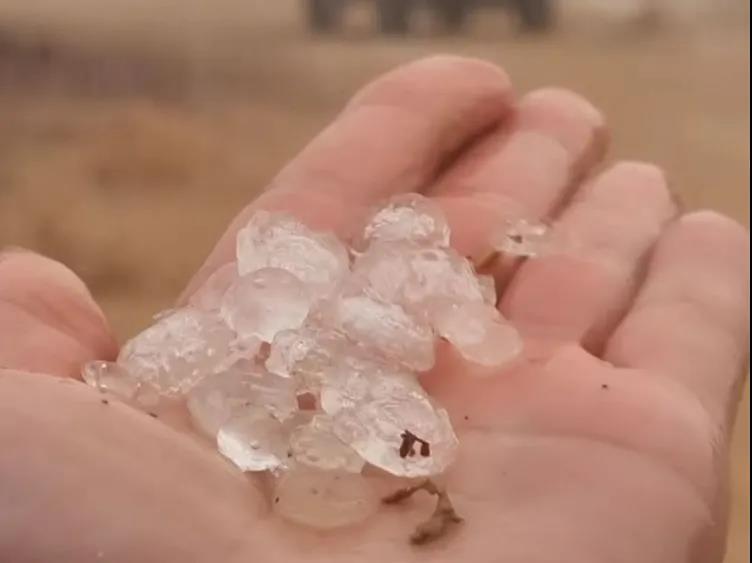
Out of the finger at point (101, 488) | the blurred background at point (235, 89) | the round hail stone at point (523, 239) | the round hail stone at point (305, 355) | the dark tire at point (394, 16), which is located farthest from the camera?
the dark tire at point (394, 16)

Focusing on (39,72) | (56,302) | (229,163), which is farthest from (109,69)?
(56,302)

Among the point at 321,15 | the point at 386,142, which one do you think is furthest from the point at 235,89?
the point at 386,142

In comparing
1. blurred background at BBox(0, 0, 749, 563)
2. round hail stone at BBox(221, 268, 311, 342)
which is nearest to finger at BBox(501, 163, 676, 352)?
round hail stone at BBox(221, 268, 311, 342)

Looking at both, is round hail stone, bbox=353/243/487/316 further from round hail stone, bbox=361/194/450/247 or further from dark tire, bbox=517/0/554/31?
dark tire, bbox=517/0/554/31

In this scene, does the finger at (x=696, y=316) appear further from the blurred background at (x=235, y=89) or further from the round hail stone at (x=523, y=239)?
the blurred background at (x=235, y=89)

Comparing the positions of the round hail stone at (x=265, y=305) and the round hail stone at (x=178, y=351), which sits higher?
the round hail stone at (x=265, y=305)

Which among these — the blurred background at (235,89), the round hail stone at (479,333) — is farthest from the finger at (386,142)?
the blurred background at (235,89)

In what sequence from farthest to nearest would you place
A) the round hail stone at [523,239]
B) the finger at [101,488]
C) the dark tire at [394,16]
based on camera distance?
the dark tire at [394,16]
the round hail stone at [523,239]
the finger at [101,488]
